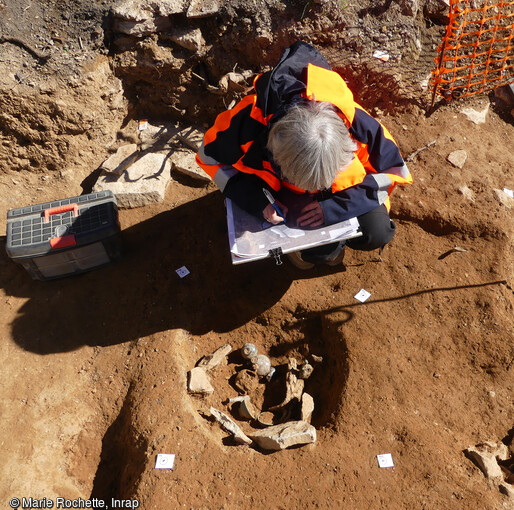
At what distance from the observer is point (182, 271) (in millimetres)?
3340

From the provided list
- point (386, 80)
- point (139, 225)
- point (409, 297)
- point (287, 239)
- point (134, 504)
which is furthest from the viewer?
point (386, 80)

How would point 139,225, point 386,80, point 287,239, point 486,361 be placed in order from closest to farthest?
point 287,239 < point 486,361 < point 139,225 < point 386,80

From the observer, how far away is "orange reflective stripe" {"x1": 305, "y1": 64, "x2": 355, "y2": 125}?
7.57 ft

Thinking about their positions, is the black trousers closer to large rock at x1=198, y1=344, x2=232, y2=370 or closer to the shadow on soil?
the shadow on soil

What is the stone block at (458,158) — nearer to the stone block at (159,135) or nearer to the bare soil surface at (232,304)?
the bare soil surface at (232,304)

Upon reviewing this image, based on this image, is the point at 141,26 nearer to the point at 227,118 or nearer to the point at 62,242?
the point at 227,118

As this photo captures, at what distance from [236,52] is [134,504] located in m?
3.64

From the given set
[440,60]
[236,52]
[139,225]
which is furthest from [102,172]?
[440,60]

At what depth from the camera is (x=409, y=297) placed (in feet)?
9.98

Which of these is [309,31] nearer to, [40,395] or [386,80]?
[386,80]

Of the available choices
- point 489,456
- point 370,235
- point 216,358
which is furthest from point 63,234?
point 489,456

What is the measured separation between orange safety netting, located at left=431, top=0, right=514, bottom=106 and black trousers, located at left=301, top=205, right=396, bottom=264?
6.02 feet

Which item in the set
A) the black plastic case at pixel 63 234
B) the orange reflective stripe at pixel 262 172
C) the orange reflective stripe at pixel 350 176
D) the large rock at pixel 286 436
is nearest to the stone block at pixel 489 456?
the large rock at pixel 286 436

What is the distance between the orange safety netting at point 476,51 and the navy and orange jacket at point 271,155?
1.84m
